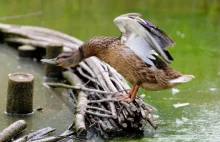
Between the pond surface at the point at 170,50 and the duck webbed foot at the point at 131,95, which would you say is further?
the pond surface at the point at 170,50

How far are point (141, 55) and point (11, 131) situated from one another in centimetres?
141

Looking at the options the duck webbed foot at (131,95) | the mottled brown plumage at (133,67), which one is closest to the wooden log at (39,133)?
the duck webbed foot at (131,95)

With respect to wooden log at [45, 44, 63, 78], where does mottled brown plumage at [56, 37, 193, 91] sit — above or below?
above

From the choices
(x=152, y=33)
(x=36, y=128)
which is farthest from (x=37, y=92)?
(x=152, y=33)

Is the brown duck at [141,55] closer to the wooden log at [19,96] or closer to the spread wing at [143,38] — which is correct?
the spread wing at [143,38]

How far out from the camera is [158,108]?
5.50 m

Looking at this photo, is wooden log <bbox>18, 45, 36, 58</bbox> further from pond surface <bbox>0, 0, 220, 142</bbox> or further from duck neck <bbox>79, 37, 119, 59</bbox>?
duck neck <bbox>79, 37, 119, 59</bbox>

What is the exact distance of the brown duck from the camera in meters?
4.53

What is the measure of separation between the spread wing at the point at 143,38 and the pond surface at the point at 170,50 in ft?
2.57

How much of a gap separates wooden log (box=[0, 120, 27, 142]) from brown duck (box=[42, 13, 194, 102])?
1031 millimetres

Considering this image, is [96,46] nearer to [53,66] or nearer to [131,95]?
Answer: [131,95]

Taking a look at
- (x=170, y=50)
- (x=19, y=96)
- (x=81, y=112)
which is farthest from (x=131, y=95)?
(x=170, y=50)

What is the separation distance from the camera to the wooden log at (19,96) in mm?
5039

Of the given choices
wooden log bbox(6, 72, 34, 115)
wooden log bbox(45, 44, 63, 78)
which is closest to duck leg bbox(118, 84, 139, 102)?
wooden log bbox(6, 72, 34, 115)
